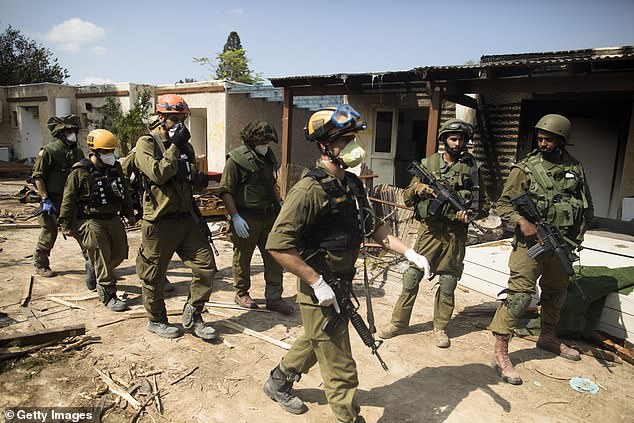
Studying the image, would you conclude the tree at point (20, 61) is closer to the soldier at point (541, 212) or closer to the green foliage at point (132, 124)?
the green foliage at point (132, 124)

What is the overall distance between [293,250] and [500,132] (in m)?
7.43

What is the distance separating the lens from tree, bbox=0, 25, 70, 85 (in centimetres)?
2928

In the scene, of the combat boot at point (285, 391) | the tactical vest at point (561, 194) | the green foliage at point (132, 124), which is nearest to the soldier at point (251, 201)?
the combat boot at point (285, 391)

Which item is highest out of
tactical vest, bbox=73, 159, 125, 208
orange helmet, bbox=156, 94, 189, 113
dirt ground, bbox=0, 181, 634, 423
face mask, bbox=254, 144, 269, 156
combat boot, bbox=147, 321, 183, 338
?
orange helmet, bbox=156, 94, 189, 113

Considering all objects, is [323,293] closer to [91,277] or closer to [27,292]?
[91,277]

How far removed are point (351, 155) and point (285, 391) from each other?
1737 millimetres

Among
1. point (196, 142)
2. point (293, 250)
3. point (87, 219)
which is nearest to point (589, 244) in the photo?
Result: point (293, 250)

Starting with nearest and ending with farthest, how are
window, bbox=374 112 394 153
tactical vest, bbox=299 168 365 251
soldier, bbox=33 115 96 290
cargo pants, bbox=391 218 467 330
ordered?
1. tactical vest, bbox=299 168 365 251
2. cargo pants, bbox=391 218 467 330
3. soldier, bbox=33 115 96 290
4. window, bbox=374 112 394 153

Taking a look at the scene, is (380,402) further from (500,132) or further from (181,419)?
(500,132)

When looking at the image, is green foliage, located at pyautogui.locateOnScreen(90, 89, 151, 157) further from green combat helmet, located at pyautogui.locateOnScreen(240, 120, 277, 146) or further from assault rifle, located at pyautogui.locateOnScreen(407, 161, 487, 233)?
assault rifle, located at pyautogui.locateOnScreen(407, 161, 487, 233)

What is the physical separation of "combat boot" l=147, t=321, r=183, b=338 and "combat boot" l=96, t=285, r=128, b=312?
0.68 m

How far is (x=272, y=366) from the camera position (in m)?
3.58

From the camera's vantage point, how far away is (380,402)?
3143 millimetres

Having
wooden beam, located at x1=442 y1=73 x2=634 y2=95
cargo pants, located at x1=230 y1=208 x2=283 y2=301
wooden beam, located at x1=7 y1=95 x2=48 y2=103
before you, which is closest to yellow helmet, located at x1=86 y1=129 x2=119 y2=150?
cargo pants, located at x1=230 y1=208 x2=283 y2=301
